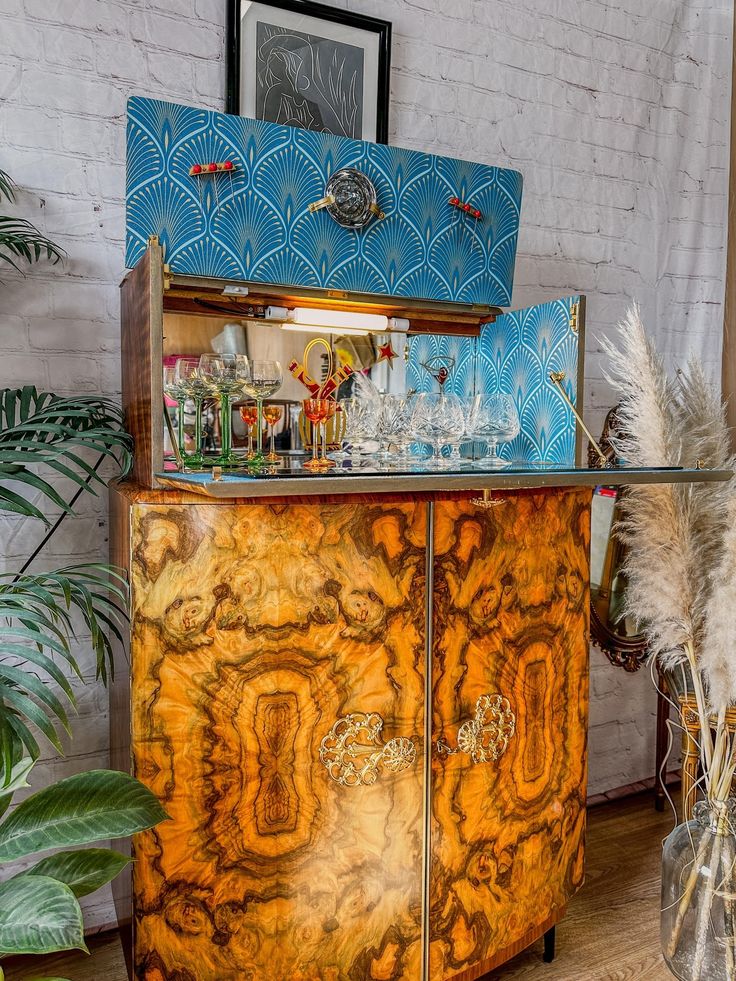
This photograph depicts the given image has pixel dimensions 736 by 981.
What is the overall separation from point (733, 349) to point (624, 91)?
3.24 feet

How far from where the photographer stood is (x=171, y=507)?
128cm

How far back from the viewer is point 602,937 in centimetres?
194

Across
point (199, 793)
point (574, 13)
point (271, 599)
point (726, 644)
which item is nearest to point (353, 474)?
point (271, 599)

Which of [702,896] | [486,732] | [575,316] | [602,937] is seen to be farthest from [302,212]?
[602,937]

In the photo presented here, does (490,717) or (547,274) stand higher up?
(547,274)

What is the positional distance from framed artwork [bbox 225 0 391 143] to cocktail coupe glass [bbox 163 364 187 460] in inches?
29.3

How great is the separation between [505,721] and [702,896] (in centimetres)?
69

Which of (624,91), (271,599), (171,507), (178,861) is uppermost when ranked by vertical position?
(624,91)

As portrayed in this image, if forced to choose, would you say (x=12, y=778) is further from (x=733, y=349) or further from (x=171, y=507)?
(x=733, y=349)

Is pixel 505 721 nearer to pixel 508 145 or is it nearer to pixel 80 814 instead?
pixel 80 814

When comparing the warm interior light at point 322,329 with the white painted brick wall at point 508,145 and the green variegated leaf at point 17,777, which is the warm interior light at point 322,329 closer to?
the white painted brick wall at point 508,145

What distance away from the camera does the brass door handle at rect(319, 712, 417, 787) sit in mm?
1412

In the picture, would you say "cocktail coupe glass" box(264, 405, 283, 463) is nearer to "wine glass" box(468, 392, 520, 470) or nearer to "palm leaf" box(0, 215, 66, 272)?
"wine glass" box(468, 392, 520, 470)

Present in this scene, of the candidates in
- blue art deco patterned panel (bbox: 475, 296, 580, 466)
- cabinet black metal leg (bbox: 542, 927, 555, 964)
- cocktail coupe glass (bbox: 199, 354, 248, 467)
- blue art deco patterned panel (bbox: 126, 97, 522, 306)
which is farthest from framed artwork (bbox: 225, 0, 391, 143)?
cabinet black metal leg (bbox: 542, 927, 555, 964)
